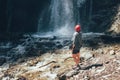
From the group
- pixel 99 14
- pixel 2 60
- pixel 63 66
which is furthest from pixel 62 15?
pixel 63 66

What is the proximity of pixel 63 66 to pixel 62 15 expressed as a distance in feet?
42.8

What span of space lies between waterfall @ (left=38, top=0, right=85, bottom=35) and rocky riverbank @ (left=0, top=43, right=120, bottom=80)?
352 inches

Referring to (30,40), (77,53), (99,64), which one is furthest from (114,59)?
(30,40)

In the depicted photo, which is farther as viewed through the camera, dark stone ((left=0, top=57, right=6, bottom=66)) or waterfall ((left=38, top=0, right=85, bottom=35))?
waterfall ((left=38, top=0, right=85, bottom=35))

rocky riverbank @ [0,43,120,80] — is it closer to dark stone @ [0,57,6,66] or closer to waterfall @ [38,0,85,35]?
dark stone @ [0,57,6,66]

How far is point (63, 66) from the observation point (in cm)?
1614

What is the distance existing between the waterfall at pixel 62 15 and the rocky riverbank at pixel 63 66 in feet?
29.3

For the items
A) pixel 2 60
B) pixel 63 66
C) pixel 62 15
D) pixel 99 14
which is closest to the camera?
pixel 63 66

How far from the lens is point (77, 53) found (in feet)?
48.7

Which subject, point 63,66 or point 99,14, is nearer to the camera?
point 63,66

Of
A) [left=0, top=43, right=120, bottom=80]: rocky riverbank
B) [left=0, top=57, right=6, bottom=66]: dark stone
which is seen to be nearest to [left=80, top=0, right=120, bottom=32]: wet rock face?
[left=0, top=43, right=120, bottom=80]: rocky riverbank

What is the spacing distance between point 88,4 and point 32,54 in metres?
9.55

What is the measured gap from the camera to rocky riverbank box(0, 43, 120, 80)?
561 inches

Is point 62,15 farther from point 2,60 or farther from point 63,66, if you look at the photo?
Result: point 63,66
